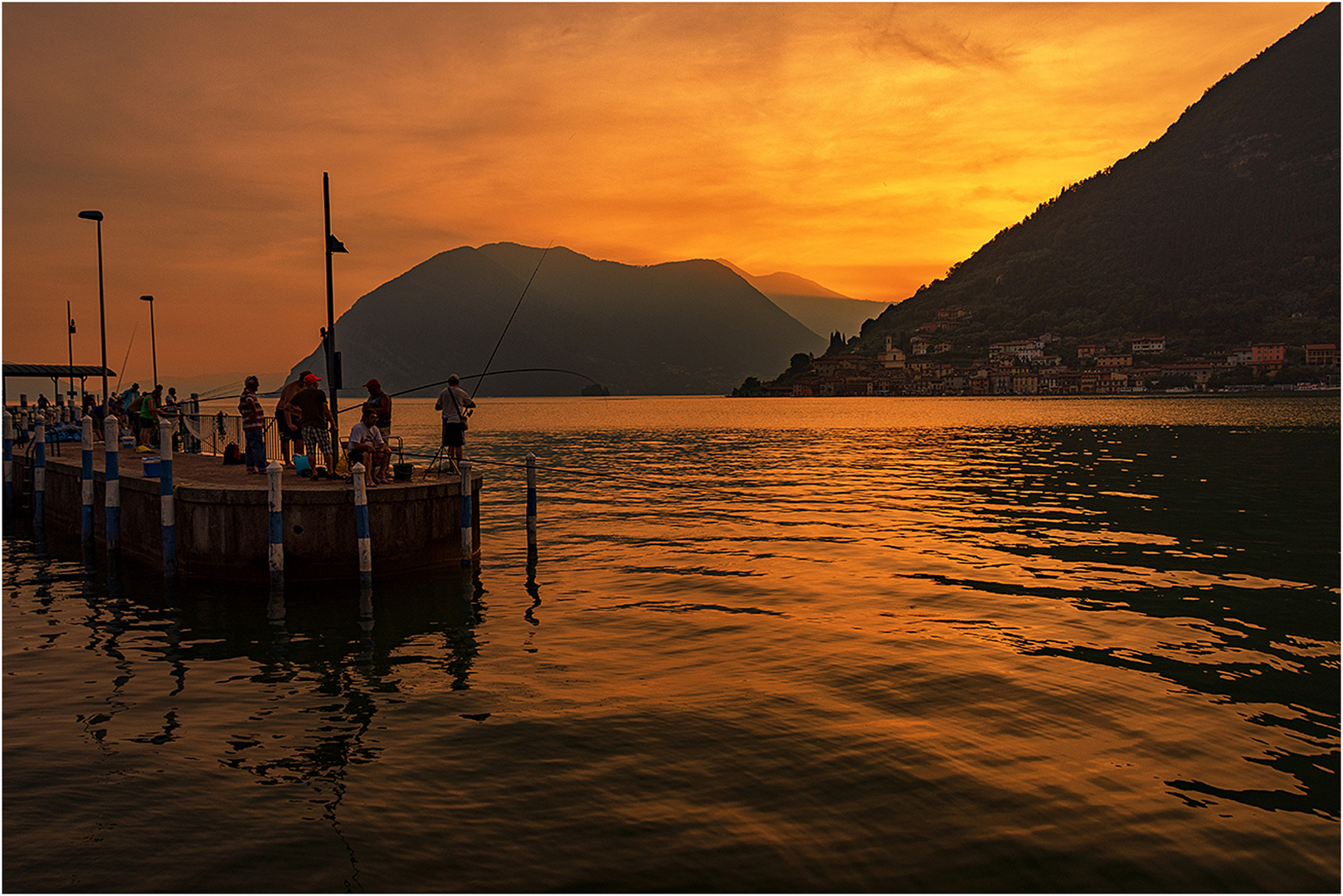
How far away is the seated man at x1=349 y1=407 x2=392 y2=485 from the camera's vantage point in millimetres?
15758

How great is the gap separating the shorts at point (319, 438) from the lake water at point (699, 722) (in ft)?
11.4

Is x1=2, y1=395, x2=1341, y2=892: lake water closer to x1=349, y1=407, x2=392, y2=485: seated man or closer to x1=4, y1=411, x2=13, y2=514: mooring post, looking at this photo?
x1=349, y1=407, x2=392, y2=485: seated man

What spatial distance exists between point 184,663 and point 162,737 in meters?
3.07

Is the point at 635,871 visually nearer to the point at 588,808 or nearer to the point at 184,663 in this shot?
the point at 588,808

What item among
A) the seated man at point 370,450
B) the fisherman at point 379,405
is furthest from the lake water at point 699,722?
the fisherman at point 379,405

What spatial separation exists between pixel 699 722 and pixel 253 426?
1468cm

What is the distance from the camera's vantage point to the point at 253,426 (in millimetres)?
19594

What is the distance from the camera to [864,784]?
25.4 ft

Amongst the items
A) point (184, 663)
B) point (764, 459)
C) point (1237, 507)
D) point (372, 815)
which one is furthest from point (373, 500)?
point (764, 459)

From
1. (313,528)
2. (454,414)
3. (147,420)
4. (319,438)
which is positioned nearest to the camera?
(313,528)

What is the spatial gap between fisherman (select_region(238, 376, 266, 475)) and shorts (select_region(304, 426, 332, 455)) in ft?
6.49

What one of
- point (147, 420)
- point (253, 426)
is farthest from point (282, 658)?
point (147, 420)

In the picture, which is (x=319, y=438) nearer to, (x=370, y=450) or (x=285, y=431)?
(x=285, y=431)

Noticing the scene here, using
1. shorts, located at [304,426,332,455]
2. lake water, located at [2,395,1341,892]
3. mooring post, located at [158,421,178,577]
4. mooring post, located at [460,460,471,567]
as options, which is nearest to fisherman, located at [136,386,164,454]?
lake water, located at [2,395,1341,892]
